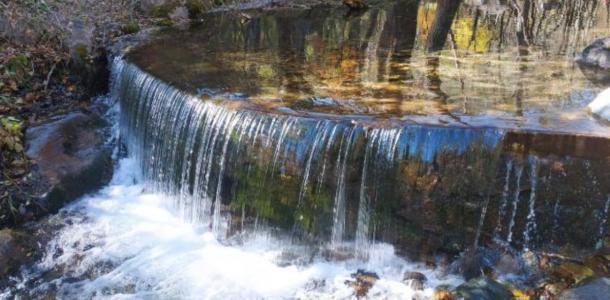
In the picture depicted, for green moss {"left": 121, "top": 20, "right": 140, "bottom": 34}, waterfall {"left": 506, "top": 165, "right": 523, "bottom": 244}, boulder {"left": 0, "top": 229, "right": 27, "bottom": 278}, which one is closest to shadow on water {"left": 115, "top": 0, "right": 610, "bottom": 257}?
waterfall {"left": 506, "top": 165, "right": 523, "bottom": 244}

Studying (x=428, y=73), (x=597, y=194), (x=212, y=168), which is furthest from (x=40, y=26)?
(x=597, y=194)

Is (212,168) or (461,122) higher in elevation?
(461,122)

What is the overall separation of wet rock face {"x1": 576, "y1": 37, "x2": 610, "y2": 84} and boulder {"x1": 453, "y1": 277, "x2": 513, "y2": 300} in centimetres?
365

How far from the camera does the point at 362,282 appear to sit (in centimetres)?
507

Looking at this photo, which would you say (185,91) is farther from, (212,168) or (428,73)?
(428,73)

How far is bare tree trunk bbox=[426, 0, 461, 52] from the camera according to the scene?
28.8ft

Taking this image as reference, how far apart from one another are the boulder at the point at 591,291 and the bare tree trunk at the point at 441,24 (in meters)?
4.89

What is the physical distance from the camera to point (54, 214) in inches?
253

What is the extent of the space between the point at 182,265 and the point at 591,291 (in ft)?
12.2

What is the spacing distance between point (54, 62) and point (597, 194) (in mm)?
7798

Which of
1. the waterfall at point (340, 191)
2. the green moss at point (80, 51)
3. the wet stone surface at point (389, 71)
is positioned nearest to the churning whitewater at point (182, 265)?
the waterfall at point (340, 191)

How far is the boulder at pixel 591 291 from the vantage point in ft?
13.4

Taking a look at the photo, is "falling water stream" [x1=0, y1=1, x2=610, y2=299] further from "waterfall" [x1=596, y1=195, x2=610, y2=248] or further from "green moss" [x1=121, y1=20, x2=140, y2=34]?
"green moss" [x1=121, y1=20, x2=140, y2=34]

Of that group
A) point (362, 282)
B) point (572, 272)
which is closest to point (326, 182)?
point (362, 282)
